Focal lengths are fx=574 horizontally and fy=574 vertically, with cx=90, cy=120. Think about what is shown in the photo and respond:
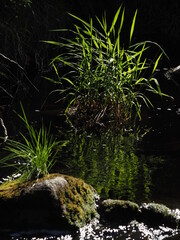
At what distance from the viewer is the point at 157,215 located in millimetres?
4102

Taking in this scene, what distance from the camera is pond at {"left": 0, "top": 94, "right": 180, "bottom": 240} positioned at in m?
3.99

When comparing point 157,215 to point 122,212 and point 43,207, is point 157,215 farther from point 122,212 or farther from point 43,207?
point 43,207

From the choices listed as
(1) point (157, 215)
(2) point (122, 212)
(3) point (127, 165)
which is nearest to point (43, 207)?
(2) point (122, 212)

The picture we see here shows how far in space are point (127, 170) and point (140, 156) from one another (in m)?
0.50

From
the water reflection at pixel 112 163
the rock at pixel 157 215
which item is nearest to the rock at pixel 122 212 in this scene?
the rock at pixel 157 215

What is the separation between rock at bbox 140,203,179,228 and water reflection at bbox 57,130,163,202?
367 mm

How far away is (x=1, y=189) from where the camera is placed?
4.27 meters

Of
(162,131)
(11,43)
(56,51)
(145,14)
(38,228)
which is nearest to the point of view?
(38,228)

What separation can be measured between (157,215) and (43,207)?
81cm

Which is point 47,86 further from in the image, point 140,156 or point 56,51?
point 140,156

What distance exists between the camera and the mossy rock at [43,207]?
158 inches

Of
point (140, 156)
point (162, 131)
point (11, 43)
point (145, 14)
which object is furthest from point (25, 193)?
point (145, 14)

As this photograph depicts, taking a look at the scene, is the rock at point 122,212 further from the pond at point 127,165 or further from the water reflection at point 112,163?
the water reflection at point 112,163

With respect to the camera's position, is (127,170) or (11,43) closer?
(127,170)
